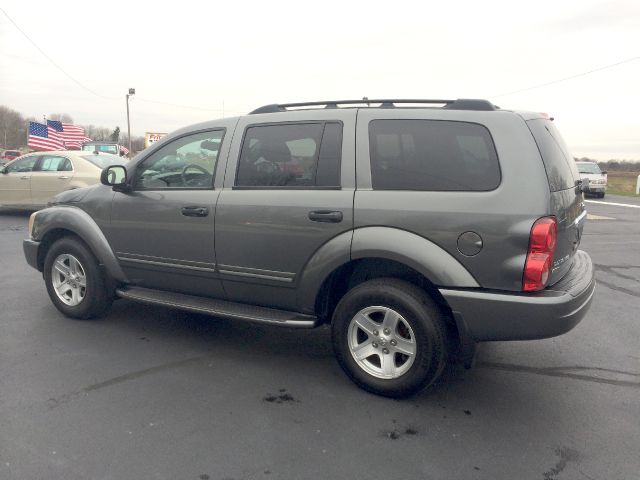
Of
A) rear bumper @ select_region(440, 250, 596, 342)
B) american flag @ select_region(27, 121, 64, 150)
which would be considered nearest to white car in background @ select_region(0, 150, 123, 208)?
rear bumper @ select_region(440, 250, 596, 342)

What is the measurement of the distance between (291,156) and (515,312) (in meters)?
1.81

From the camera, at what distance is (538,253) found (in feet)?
9.72

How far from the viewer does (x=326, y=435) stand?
2.92m

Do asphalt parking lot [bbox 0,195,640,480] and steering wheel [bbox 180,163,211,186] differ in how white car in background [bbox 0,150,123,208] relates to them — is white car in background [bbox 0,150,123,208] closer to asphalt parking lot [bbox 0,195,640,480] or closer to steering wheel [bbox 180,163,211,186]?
asphalt parking lot [bbox 0,195,640,480]

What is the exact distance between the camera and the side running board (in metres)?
3.67

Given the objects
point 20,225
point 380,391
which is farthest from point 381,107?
point 20,225

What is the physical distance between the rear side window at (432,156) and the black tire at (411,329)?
0.66 metres

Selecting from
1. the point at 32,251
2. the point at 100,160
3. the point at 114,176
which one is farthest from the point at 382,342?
the point at 100,160

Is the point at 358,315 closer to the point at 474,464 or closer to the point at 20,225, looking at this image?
the point at 474,464

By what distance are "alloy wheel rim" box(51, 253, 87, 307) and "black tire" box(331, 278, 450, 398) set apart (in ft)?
8.27

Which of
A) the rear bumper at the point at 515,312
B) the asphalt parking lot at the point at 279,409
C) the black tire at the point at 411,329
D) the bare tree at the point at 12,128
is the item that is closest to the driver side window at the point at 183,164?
the asphalt parking lot at the point at 279,409

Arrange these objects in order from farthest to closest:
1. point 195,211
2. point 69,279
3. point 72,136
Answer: point 72,136 → point 69,279 → point 195,211

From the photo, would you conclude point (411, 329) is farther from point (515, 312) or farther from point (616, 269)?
point (616, 269)

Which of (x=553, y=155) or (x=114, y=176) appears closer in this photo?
(x=553, y=155)
